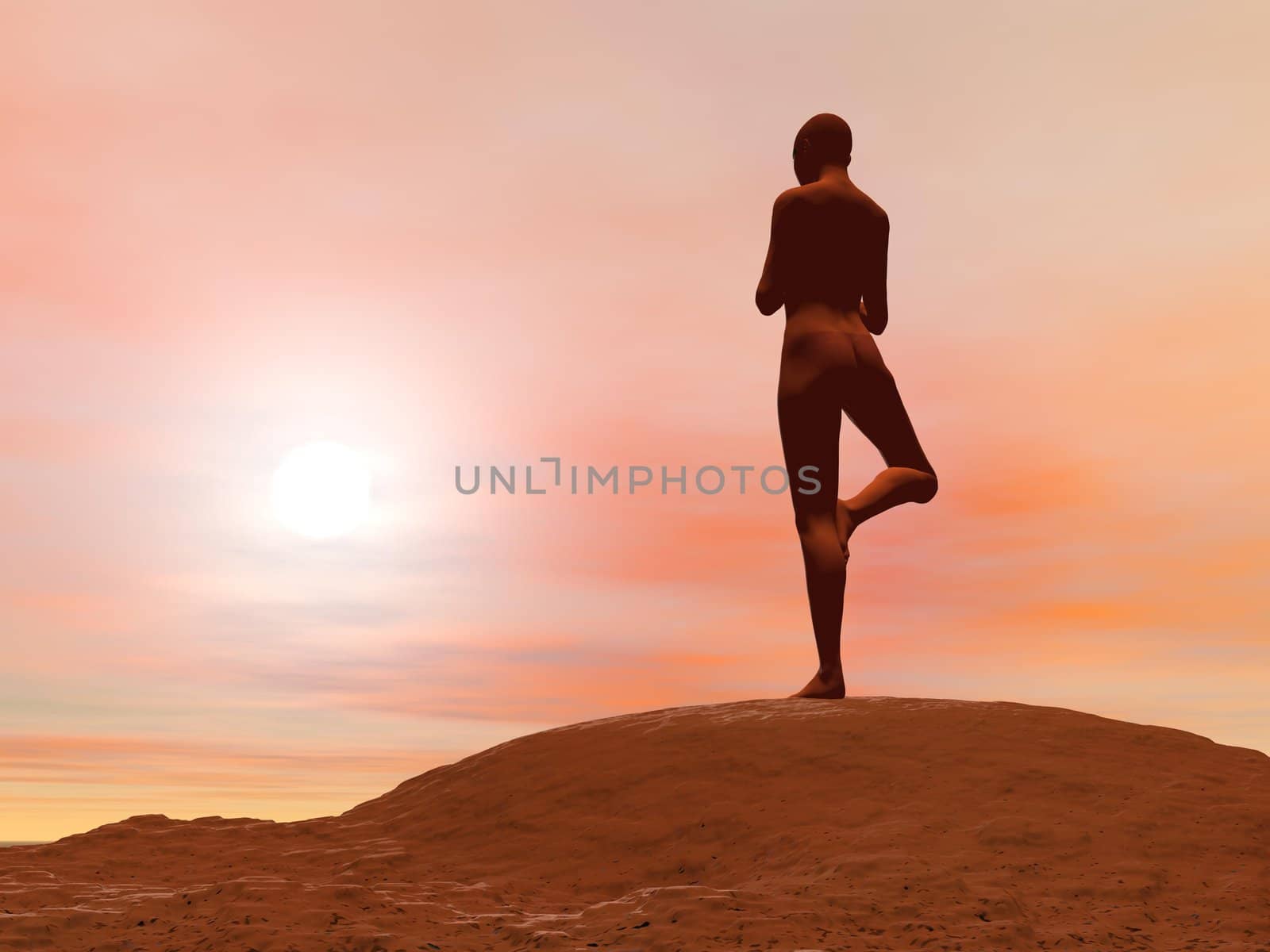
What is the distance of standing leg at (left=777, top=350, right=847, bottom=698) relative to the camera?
9.45 meters

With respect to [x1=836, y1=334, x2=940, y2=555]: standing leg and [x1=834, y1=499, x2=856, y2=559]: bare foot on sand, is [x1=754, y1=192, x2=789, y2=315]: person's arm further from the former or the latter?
[x1=834, y1=499, x2=856, y2=559]: bare foot on sand

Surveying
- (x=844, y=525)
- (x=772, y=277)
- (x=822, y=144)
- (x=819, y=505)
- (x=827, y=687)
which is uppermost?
(x=822, y=144)

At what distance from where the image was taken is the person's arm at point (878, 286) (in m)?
10.1

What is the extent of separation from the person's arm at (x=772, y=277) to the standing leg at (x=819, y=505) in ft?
2.05

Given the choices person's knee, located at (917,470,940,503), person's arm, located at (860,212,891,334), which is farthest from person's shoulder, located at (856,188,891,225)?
person's knee, located at (917,470,940,503)

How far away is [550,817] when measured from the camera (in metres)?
7.97

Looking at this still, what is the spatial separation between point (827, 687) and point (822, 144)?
4.58 meters

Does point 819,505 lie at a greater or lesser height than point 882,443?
lesser

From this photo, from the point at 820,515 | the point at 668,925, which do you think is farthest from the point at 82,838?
the point at 820,515

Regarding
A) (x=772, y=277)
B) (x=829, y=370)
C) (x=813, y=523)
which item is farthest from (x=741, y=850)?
(x=772, y=277)

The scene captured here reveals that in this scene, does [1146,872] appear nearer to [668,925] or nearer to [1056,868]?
[1056,868]

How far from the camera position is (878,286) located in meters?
10.2

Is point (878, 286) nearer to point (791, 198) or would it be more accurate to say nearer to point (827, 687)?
point (791, 198)

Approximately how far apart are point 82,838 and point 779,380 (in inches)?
251
